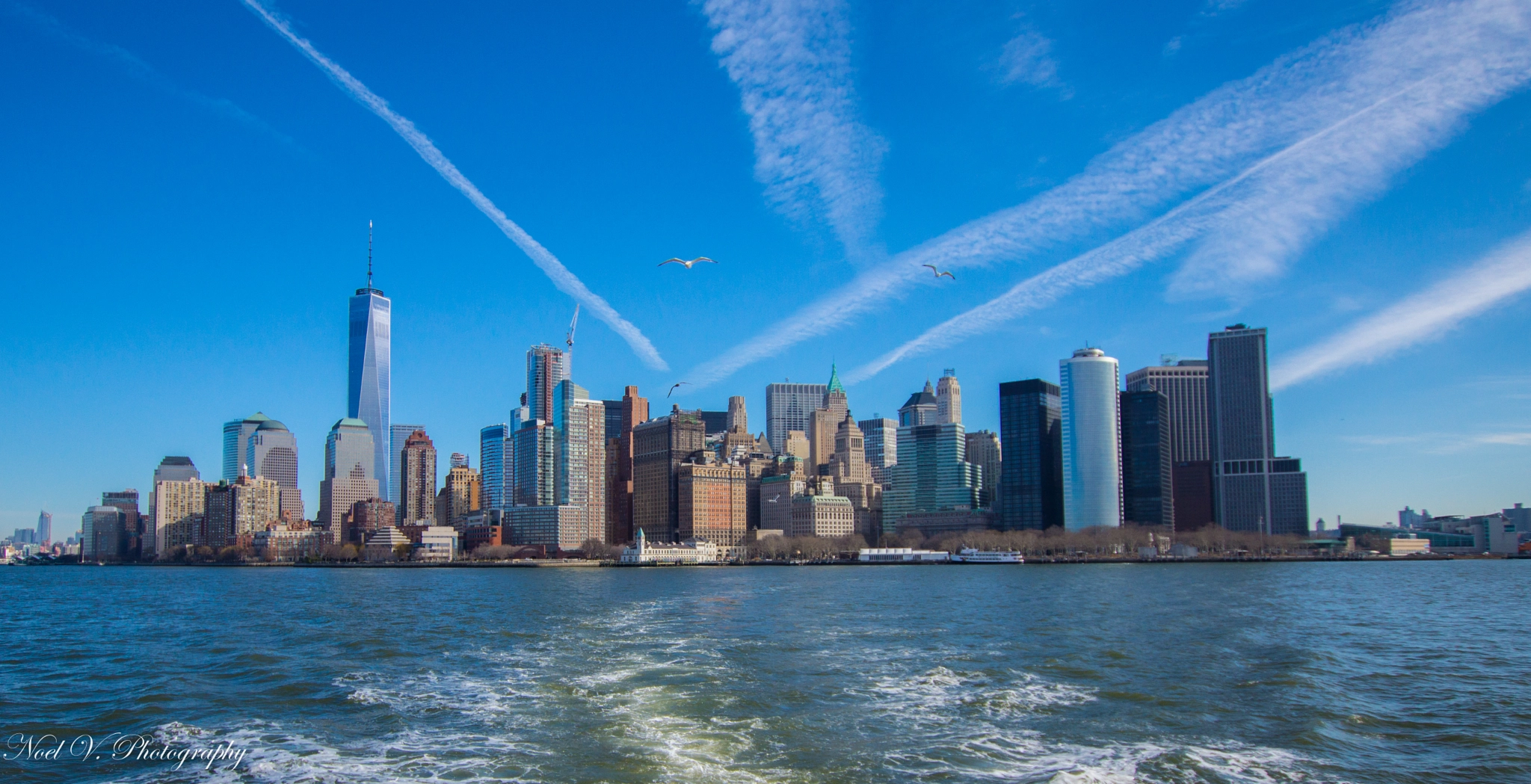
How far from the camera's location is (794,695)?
32.9 m

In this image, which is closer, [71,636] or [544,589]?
[71,636]

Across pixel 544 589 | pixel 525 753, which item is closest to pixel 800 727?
pixel 525 753

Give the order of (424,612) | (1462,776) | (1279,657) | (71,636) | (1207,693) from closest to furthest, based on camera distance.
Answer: (1462,776), (1207,693), (1279,657), (71,636), (424,612)

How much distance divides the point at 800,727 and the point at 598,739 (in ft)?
17.7

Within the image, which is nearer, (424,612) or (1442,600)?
(424,612)

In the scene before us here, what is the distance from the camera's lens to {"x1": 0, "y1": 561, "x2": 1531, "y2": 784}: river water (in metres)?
24.5

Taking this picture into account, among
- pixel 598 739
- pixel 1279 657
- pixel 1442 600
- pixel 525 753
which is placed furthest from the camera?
pixel 1442 600

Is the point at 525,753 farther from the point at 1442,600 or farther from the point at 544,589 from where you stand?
the point at 544,589

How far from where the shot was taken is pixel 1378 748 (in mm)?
26297

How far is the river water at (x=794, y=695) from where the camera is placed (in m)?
24.5

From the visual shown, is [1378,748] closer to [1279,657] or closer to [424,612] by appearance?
[1279,657]

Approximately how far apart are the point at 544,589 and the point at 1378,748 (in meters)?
97.3

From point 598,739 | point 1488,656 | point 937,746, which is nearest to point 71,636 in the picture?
point 598,739

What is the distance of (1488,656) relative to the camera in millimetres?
44062
